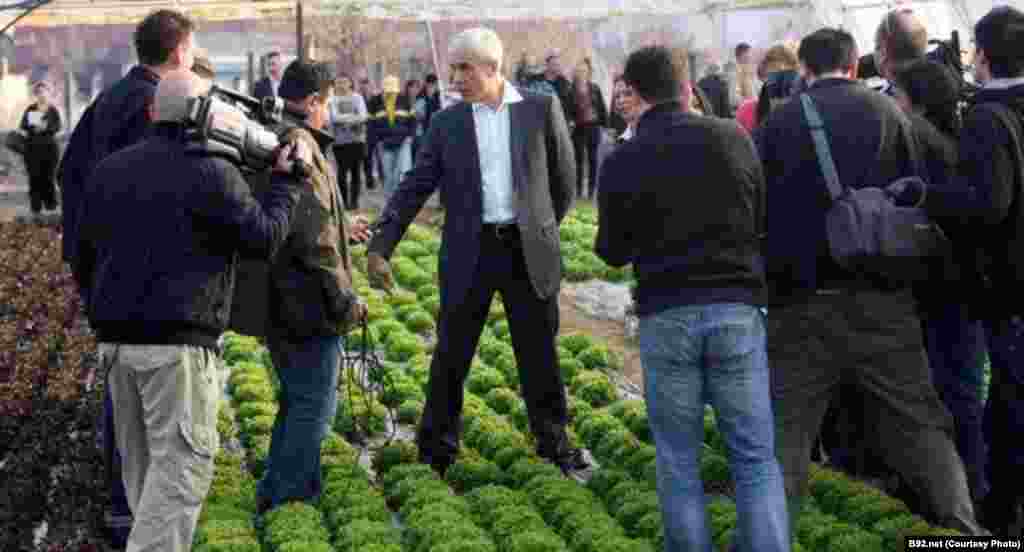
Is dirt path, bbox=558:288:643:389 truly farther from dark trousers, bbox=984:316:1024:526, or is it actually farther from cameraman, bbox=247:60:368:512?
dark trousers, bbox=984:316:1024:526

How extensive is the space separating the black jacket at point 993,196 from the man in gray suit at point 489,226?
→ 2528mm

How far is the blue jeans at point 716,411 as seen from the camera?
6.70m

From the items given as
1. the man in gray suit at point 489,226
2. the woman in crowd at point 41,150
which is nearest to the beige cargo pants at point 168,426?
the man in gray suit at point 489,226

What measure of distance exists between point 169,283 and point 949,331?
3.58m

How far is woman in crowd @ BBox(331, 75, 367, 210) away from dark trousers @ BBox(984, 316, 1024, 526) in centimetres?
1623

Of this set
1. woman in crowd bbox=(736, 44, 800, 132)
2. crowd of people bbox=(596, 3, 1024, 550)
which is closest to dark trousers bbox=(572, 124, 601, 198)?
woman in crowd bbox=(736, 44, 800, 132)

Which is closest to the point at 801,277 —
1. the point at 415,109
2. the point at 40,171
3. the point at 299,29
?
the point at 299,29

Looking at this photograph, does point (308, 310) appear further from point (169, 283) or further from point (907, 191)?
point (907, 191)

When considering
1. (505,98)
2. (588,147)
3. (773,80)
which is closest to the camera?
(505,98)

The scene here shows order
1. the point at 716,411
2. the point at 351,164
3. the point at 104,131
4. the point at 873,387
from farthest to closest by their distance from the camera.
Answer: the point at 351,164, the point at 104,131, the point at 873,387, the point at 716,411

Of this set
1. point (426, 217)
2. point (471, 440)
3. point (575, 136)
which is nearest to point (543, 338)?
point (471, 440)

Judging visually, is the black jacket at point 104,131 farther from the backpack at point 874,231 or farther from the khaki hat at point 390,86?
the khaki hat at point 390,86

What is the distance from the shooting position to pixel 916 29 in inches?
334

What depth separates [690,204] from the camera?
6.69 metres
